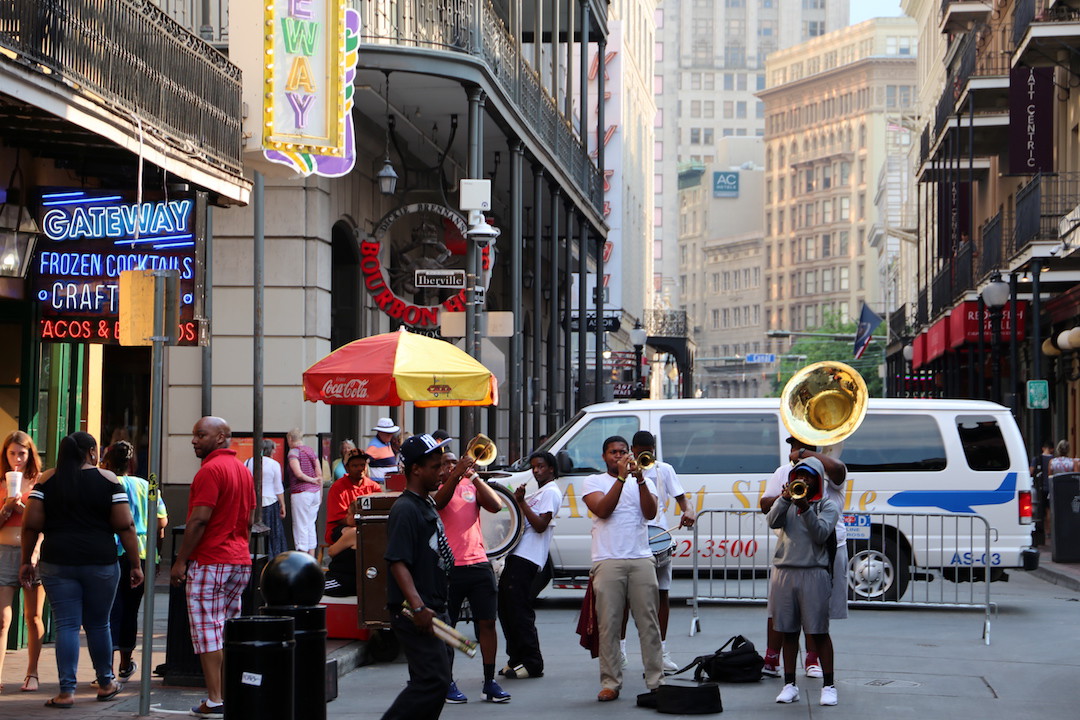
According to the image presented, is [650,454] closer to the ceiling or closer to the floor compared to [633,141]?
closer to the floor

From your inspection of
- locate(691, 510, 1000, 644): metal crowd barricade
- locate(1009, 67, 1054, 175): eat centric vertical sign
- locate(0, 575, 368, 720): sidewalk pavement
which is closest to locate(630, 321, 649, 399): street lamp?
locate(1009, 67, 1054, 175): eat centric vertical sign

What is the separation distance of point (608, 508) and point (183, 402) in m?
10.5

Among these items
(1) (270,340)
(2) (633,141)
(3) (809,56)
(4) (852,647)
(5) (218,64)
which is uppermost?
(3) (809,56)

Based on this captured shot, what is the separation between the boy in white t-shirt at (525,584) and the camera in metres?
11.9

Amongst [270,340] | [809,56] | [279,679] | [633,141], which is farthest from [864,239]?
[279,679]

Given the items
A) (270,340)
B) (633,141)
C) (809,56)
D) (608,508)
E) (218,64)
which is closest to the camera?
(608,508)

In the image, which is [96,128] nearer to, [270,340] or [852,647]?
[852,647]

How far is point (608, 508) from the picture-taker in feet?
35.3

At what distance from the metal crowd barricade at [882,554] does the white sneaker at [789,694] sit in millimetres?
4798

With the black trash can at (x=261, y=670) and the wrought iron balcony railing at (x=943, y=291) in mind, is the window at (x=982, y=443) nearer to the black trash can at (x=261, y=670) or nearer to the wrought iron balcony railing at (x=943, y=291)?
the black trash can at (x=261, y=670)

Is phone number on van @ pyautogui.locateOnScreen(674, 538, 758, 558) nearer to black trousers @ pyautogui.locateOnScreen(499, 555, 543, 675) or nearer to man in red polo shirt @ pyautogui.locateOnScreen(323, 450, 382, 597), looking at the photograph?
man in red polo shirt @ pyautogui.locateOnScreen(323, 450, 382, 597)

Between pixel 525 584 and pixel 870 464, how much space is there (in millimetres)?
5942

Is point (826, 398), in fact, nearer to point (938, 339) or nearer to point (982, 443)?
point (982, 443)

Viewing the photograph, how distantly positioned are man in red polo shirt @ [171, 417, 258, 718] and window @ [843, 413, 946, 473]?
8.43m
